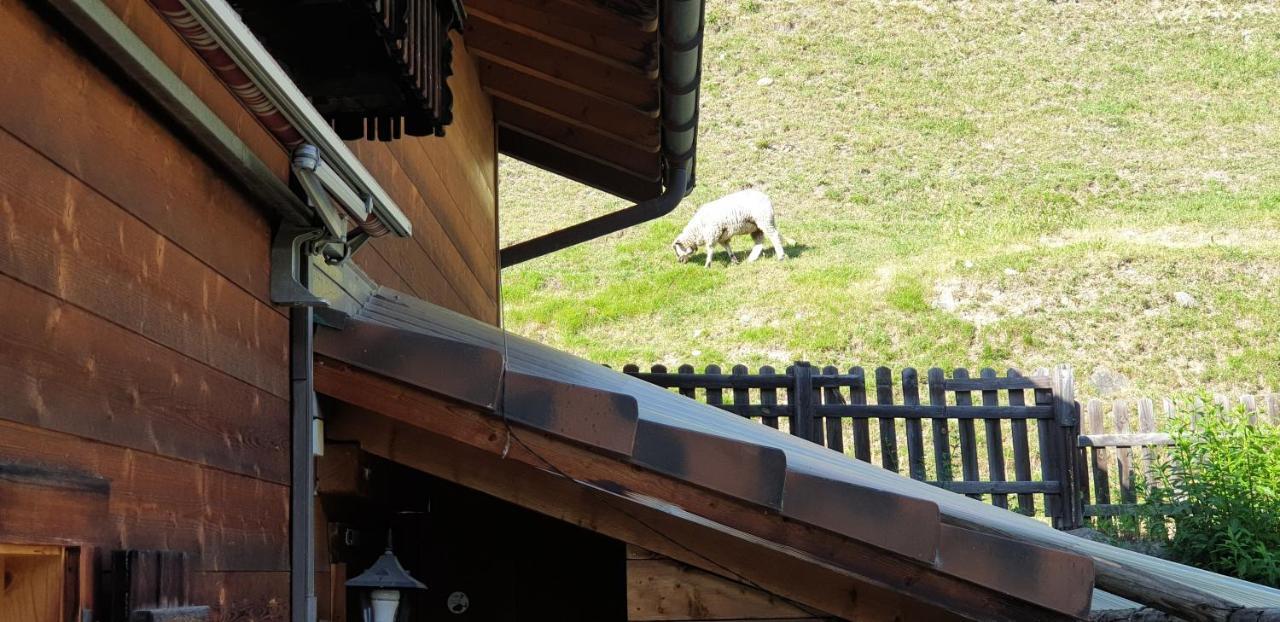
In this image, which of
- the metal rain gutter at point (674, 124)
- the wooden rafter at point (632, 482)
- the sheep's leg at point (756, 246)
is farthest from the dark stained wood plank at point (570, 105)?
the sheep's leg at point (756, 246)

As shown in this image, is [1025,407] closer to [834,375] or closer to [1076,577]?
[834,375]

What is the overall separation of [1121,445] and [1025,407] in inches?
37.8

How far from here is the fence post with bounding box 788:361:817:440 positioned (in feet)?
32.7

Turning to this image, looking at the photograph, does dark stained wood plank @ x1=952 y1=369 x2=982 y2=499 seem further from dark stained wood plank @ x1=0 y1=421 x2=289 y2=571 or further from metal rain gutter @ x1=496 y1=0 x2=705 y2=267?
dark stained wood plank @ x1=0 y1=421 x2=289 y2=571

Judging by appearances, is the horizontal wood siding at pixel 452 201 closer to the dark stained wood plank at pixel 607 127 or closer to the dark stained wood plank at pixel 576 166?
the dark stained wood plank at pixel 607 127

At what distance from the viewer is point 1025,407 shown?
33.6ft

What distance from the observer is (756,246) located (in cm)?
1914

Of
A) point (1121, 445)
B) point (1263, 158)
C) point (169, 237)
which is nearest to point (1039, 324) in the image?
point (1121, 445)

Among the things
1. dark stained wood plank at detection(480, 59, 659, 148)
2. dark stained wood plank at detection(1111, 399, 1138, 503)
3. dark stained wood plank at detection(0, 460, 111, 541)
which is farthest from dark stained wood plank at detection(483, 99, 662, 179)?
dark stained wood plank at detection(0, 460, 111, 541)

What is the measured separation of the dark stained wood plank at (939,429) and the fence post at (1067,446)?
0.89m

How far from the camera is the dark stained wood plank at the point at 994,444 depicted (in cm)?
1013

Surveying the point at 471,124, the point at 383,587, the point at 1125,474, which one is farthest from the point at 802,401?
the point at 383,587

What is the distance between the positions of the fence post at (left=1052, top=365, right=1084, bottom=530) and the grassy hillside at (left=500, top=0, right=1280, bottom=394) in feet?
16.7

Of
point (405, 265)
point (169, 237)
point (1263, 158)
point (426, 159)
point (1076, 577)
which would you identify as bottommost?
point (1076, 577)
